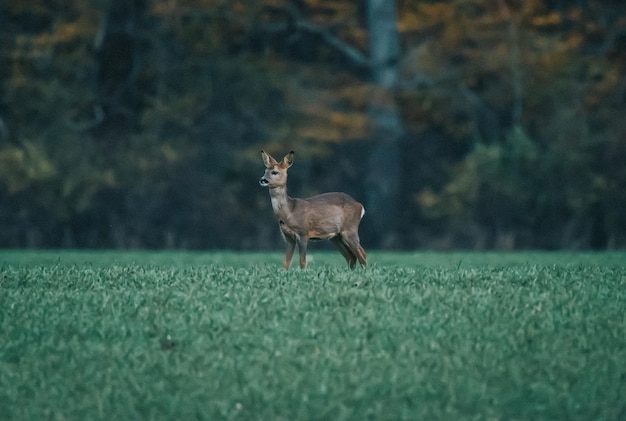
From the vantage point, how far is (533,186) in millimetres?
32781

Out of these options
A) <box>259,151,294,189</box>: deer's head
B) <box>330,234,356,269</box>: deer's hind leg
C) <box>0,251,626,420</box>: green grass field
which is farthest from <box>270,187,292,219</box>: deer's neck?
<box>0,251,626,420</box>: green grass field

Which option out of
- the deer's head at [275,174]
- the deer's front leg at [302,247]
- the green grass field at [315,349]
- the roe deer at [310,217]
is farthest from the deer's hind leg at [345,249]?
the green grass field at [315,349]

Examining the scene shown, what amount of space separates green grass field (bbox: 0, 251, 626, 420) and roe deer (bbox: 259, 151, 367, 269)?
189 centimetres

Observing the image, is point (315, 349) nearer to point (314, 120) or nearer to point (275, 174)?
point (275, 174)

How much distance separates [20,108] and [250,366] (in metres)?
26.6

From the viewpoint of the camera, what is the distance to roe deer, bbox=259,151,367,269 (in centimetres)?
1380

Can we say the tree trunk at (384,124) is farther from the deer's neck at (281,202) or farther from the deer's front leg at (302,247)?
the deer's front leg at (302,247)

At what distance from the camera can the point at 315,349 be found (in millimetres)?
9250

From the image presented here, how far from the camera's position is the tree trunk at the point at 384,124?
33.4m

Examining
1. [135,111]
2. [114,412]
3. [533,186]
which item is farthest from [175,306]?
[135,111]

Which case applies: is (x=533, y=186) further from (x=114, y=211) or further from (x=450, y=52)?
(x=114, y=211)

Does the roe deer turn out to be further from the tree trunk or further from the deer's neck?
the tree trunk

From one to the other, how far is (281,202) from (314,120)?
20469 millimetres

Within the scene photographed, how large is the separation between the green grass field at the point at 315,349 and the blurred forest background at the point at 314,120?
20.7 metres
